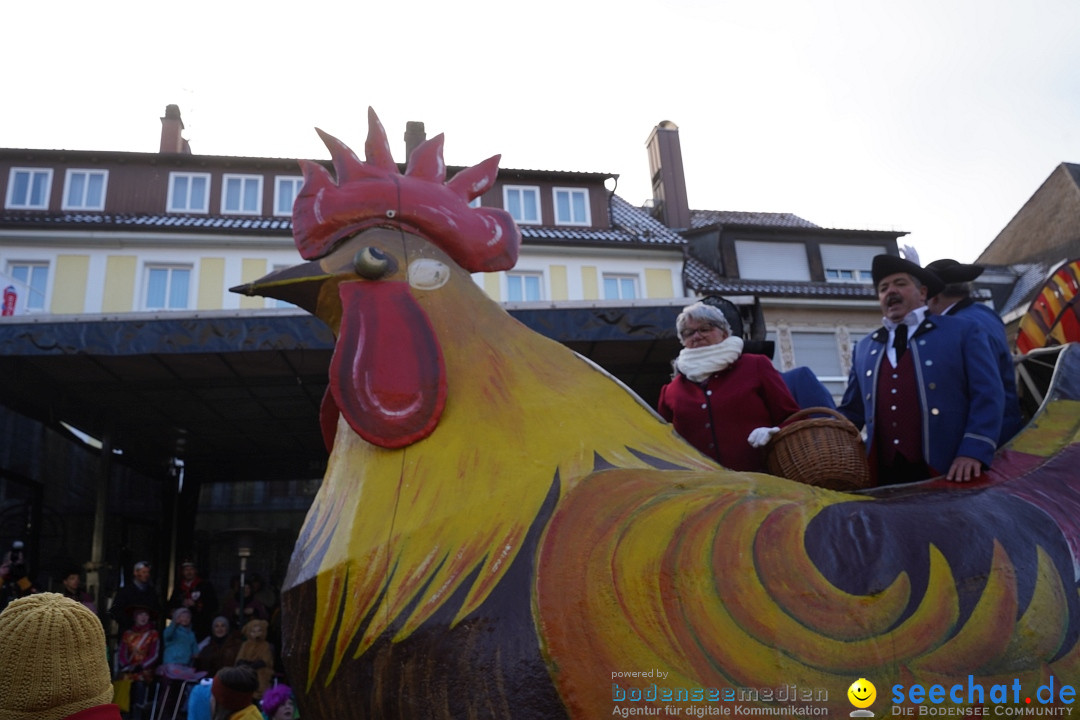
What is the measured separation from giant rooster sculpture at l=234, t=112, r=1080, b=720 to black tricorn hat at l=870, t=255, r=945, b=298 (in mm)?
662

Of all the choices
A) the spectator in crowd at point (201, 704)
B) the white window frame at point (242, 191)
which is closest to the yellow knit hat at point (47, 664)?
the spectator in crowd at point (201, 704)

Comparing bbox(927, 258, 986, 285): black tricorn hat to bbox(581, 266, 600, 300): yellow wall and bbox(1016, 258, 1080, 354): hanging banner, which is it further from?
bbox(581, 266, 600, 300): yellow wall

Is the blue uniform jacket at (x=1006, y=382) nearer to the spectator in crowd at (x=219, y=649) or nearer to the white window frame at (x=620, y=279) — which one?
the spectator in crowd at (x=219, y=649)

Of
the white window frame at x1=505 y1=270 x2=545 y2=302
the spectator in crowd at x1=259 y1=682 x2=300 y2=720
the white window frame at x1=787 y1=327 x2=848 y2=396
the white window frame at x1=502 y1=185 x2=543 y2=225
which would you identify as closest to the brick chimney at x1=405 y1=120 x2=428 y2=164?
the white window frame at x1=502 y1=185 x2=543 y2=225

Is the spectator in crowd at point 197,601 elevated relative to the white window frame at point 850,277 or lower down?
lower down

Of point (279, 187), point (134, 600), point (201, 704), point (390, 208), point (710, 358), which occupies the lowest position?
point (201, 704)

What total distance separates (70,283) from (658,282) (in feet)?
44.0

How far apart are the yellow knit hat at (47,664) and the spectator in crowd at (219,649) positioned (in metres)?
7.38

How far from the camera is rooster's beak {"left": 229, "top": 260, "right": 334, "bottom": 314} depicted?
2574 millimetres

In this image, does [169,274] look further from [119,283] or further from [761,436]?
[761,436]

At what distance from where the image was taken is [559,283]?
19.2 meters

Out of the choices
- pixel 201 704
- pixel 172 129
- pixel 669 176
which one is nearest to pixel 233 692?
pixel 201 704

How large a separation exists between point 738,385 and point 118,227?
1823 centimetres

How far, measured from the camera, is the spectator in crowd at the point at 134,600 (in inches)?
340
